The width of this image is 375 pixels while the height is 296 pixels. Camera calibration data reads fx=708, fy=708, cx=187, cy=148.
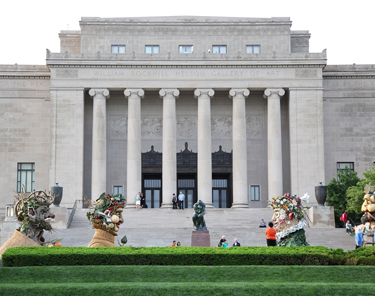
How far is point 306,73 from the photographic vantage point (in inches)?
2208

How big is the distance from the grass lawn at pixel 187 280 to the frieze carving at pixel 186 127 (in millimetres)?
35432

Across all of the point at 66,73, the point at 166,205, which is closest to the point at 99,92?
the point at 66,73

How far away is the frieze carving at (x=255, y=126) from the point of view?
5856 centimetres

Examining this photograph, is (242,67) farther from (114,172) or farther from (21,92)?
(21,92)

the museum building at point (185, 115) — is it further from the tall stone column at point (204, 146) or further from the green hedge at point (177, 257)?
the green hedge at point (177, 257)

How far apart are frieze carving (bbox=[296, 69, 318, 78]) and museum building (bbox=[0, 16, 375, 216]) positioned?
112 millimetres

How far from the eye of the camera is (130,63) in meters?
56.0

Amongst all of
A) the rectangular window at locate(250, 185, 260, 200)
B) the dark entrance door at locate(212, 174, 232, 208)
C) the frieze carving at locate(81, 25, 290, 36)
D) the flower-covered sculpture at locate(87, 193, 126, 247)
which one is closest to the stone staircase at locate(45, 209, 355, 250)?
the rectangular window at locate(250, 185, 260, 200)

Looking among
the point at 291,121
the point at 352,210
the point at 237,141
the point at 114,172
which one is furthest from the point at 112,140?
the point at 352,210

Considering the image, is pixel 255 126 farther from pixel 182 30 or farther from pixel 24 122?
pixel 24 122

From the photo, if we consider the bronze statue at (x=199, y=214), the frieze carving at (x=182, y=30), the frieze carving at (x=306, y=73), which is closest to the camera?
the bronze statue at (x=199, y=214)

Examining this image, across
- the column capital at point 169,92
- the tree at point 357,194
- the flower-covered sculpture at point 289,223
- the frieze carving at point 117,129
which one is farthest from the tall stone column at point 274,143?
the flower-covered sculpture at point 289,223

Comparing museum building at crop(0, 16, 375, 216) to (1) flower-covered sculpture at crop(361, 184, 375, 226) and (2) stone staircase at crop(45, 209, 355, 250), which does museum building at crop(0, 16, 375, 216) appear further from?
(1) flower-covered sculpture at crop(361, 184, 375, 226)

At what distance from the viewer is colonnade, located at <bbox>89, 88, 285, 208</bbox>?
54.6 meters
